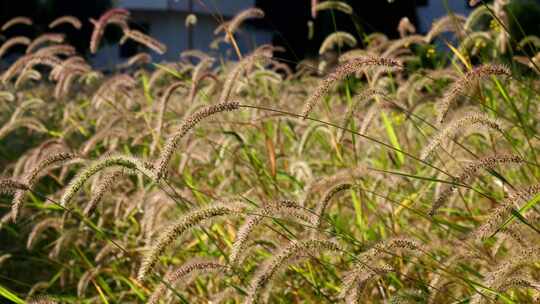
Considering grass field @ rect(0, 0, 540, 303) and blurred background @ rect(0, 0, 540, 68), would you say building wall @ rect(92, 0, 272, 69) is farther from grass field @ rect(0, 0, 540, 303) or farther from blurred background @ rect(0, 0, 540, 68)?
grass field @ rect(0, 0, 540, 303)

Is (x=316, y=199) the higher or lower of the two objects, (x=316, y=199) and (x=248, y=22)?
the higher

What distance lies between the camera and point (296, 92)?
5.65m

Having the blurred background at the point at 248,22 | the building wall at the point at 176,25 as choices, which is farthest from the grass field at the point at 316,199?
the building wall at the point at 176,25

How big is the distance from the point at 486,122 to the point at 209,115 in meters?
0.66

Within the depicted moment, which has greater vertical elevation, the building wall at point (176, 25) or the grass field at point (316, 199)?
the grass field at point (316, 199)

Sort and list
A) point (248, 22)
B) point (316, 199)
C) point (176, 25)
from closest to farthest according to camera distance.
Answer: point (316, 199), point (248, 22), point (176, 25)

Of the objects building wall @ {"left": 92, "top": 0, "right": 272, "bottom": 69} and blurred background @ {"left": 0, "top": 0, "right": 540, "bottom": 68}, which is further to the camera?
building wall @ {"left": 92, "top": 0, "right": 272, "bottom": 69}

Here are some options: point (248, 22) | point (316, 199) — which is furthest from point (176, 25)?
point (316, 199)

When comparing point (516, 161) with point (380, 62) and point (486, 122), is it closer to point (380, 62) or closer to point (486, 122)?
point (486, 122)

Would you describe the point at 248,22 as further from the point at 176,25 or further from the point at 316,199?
the point at 316,199

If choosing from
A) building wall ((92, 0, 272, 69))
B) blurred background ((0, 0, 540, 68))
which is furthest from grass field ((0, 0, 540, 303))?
building wall ((92, 0, 272, 69))

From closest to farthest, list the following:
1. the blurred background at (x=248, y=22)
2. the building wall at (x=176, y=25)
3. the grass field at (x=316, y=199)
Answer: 1. the grass field at (x=316, y=199)
2. the blurred background at (x=248, y=22)
3. the building wall at (x=176, y=25)

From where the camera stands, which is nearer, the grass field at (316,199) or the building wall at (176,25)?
the grass field at (316,199)

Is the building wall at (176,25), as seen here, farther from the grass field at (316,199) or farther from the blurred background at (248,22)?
the grass field at (316,199)
